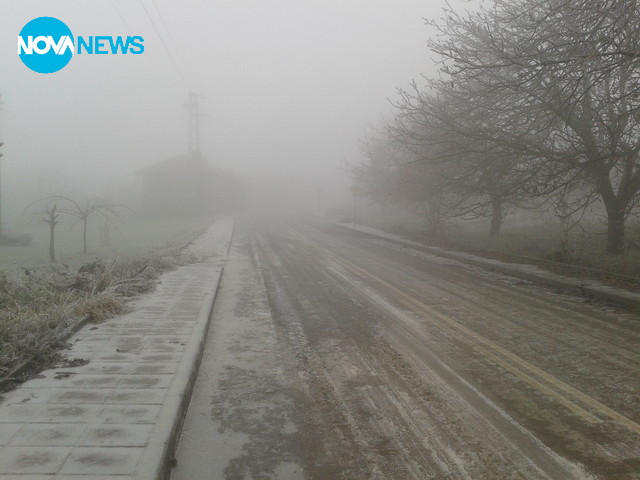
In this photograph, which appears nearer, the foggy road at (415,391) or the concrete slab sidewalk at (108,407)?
the concrete slab sidewalk at (108,407)

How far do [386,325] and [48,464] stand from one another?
507 cm

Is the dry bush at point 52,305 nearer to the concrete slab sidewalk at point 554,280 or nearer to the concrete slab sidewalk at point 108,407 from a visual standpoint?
the concrete slab sidewalk at point 108,407

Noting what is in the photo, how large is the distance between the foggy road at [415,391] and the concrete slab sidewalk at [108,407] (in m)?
0.24

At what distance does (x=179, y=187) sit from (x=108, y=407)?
53.6 metres

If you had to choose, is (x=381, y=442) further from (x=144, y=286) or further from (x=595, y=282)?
(x=595, y=282)

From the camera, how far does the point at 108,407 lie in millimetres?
4309

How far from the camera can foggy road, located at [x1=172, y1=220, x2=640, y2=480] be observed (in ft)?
12.0

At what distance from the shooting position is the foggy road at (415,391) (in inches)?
143

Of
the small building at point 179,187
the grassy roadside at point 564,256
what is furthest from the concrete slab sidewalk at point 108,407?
the small building at point 179,187

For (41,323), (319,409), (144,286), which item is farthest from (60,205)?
(319,409)

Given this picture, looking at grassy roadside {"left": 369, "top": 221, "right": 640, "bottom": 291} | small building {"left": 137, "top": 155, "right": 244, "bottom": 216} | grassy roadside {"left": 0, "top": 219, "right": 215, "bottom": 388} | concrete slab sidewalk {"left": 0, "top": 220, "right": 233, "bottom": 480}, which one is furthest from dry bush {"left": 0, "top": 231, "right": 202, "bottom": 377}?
small building {"left": 137, "top": 155, "right": 244, "bottom": 216}

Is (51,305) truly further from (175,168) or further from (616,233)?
(175,168)

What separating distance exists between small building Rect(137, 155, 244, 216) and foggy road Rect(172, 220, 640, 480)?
45850mm

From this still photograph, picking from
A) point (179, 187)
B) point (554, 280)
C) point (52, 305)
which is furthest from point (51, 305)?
point (179, 187)
